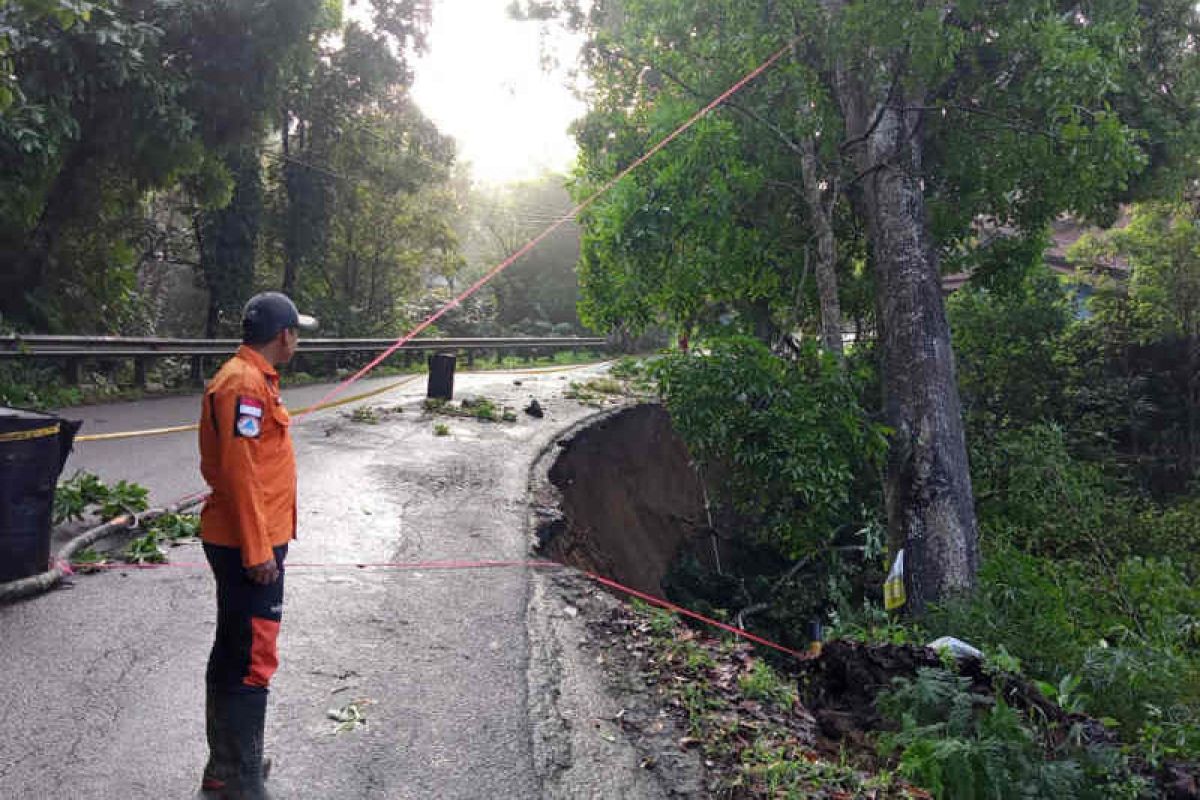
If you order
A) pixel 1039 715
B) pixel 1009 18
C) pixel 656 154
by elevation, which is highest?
pixel 1009 18

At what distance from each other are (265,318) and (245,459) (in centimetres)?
59

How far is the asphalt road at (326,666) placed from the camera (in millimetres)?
3818

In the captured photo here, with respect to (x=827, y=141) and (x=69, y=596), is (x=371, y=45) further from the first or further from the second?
(x=69, y=596)

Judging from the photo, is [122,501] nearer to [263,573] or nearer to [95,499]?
[95,499]

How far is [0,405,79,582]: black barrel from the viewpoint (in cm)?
524

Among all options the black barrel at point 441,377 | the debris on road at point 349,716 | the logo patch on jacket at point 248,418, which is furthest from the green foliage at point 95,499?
the black barrel at point 441,377

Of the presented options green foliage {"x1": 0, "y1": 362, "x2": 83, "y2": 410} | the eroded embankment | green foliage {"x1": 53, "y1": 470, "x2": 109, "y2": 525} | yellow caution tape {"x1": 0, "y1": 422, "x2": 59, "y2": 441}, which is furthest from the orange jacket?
green foliage {"x1": 0, "y1": 362, "x2": 83, "y2": 410}

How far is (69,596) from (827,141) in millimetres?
9369

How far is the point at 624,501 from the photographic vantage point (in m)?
13.7

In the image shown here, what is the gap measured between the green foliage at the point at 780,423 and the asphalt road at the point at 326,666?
7.05 ft

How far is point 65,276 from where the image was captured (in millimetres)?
16438

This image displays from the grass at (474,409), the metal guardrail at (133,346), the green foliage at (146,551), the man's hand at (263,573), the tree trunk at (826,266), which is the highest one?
the tree trunk at (826,266)

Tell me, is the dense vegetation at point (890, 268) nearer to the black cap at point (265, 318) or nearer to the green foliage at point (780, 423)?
the green foliage at point (780, 423)

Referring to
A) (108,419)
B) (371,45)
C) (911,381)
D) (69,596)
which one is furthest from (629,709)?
(371,45)
